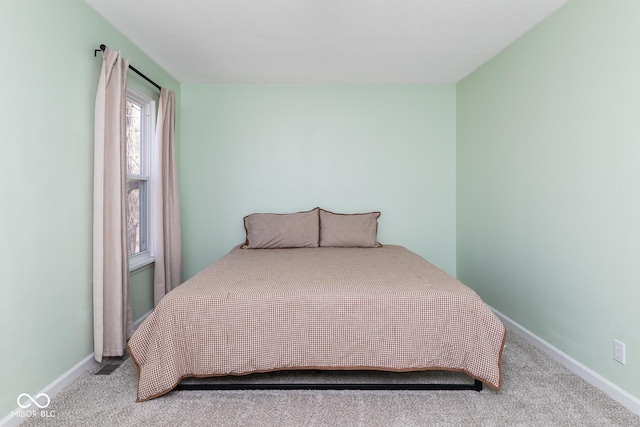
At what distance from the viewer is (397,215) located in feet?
13.4

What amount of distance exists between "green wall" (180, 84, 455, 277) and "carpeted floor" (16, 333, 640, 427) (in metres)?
2.07

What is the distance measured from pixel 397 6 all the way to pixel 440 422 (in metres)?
2.33

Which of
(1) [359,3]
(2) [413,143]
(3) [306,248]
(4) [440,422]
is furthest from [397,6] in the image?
(4) [440,422]

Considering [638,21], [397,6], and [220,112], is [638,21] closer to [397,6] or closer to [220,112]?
[397,6]

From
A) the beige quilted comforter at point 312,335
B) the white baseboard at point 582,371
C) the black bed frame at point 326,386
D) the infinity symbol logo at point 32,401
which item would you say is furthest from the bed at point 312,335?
the white baseboard at point 582,371

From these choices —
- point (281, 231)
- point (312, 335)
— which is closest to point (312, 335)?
point (312, 335)

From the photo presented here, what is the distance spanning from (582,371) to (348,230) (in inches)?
81.5

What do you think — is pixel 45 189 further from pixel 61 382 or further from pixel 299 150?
pixel 299 150

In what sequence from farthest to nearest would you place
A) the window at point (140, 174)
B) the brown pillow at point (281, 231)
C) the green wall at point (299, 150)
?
the green wall at point (299, 150) < the brown pillow at point (281, 231) < the window at point (140, 174)

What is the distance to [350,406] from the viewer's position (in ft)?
6.32

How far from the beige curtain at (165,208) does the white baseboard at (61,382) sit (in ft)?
2.85

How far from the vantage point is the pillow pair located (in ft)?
11.9

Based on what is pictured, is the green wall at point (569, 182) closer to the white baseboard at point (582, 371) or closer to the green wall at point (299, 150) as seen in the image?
the white baseboard at point (582, 371)

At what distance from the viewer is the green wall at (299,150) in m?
4.00
